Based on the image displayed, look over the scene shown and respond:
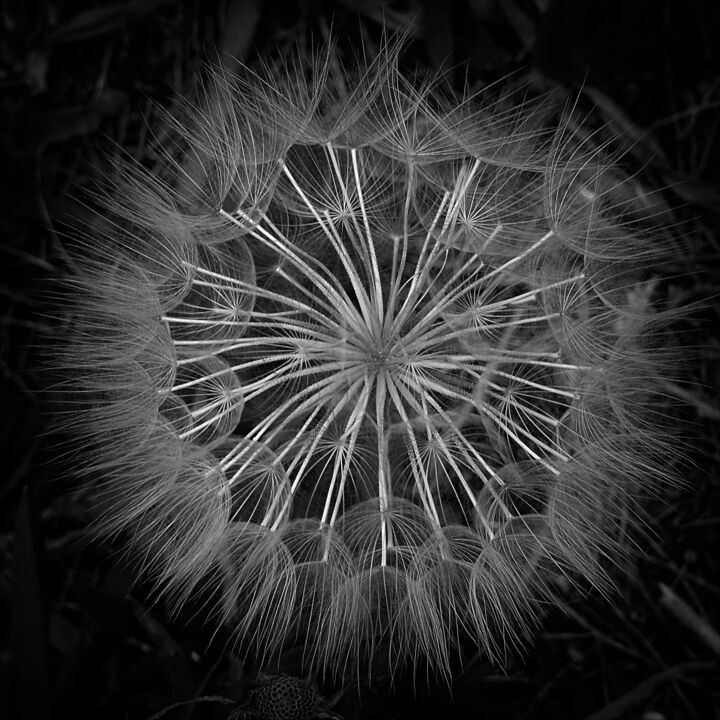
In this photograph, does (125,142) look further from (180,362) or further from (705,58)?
(705,58)

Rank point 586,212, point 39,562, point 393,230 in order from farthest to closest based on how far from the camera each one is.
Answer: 1. point 39,562
2. point 393,230
3. point 586,212

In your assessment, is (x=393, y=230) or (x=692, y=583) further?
(x=692, y=583)

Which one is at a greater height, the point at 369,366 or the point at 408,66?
the point at 408,66

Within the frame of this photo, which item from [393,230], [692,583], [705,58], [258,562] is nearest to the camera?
[258,562]

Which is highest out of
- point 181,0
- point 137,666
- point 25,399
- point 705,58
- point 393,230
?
point 181,0

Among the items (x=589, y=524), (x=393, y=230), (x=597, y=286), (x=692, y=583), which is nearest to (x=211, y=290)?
(x=393, y=230)

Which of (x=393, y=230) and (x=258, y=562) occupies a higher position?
(x=393, y=230)

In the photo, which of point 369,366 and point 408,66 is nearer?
point 369,366
